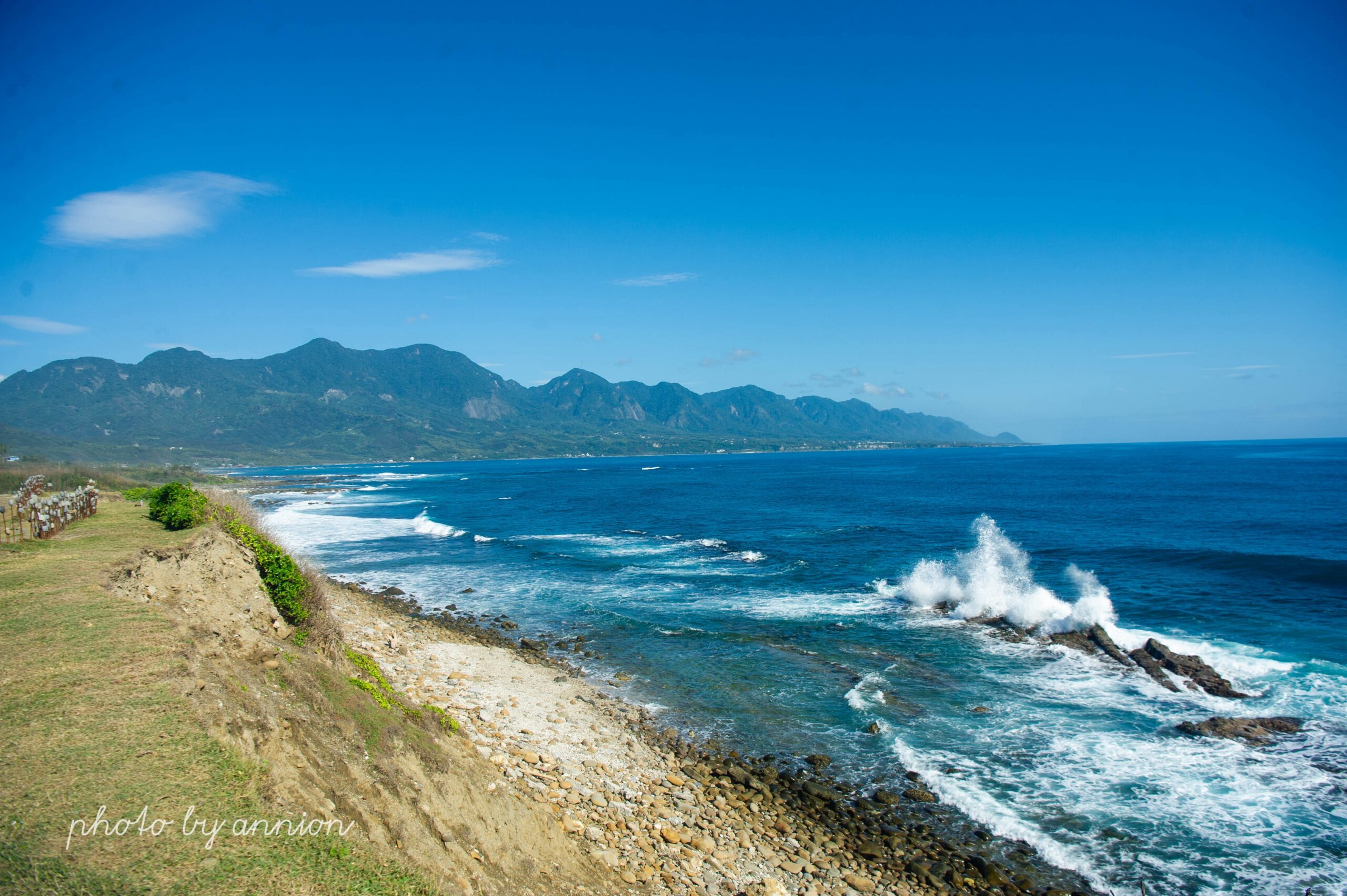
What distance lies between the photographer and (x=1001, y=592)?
105ft

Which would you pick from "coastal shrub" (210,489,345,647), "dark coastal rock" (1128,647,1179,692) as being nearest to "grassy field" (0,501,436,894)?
"coastal shrub" (210,489,345,647)

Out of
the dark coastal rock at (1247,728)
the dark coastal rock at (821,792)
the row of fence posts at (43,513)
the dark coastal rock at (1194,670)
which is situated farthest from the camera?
the dark coastal rock at (1194,670)

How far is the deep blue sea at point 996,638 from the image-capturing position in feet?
49.1

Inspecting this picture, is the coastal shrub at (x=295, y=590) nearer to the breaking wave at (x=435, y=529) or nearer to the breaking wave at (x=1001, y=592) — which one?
the breaking wave at (x=1001, y=592)

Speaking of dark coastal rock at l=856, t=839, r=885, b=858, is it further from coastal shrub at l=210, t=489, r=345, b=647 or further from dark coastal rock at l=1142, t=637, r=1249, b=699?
dark coastal rock at l=1142, t=637, r=1249, b=699

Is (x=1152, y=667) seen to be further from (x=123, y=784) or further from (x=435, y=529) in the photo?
(x=435, y=529)

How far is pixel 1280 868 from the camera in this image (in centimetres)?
1314

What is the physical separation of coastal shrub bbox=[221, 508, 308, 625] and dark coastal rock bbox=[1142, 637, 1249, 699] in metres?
28.1

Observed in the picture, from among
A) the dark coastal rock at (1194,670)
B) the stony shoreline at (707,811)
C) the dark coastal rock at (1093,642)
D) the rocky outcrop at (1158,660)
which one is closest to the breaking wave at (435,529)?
the stony shoreline at (707,811)

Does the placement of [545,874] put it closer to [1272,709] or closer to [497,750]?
[497,750]

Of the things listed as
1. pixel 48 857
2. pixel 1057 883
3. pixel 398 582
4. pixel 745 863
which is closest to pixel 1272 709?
pixel 1057 883

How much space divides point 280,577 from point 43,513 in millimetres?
9772

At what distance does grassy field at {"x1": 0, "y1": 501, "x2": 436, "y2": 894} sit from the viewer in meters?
6.26

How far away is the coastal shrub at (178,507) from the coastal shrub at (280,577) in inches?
142
